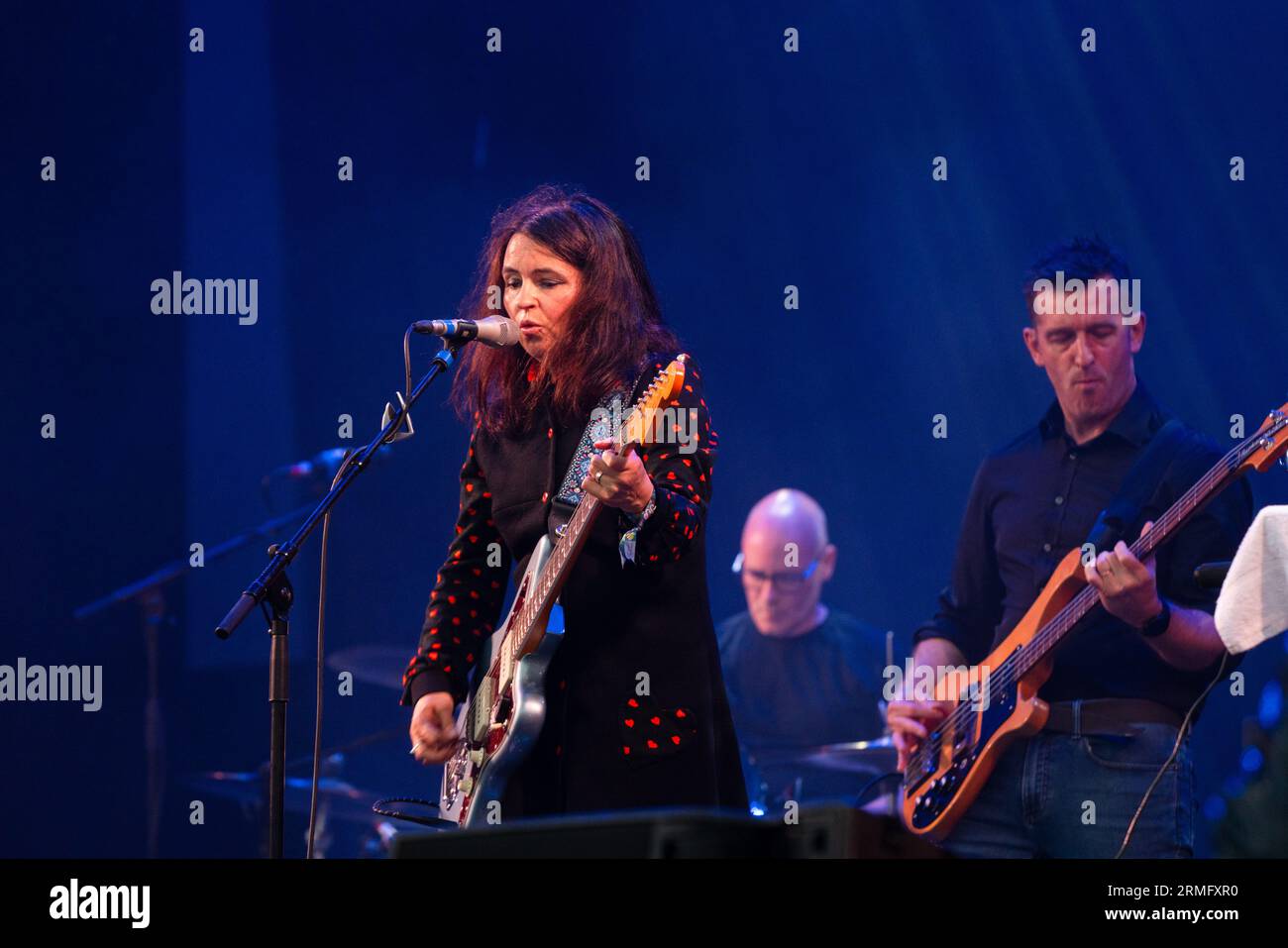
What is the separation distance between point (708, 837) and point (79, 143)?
14.9ft

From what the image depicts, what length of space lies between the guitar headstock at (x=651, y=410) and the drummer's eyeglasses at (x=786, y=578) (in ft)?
7.48

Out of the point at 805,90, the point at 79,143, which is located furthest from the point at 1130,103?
the point at 79,143

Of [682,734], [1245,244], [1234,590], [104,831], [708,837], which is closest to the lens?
[708,837]

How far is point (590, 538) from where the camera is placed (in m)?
2.84

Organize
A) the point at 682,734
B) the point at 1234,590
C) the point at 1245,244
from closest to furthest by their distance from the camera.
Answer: the point at 1234,590, the point at 682,734, the point at 1245,244

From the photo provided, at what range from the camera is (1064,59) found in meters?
4.73

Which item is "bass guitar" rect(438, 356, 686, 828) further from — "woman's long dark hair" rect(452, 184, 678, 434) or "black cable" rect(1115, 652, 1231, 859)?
"black cable" rect(1115, 652, 1231, 859)

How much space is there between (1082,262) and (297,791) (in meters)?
2.85

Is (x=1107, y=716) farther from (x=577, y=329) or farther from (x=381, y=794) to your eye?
(x=381, y=794)

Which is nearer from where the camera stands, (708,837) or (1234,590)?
(708,837)

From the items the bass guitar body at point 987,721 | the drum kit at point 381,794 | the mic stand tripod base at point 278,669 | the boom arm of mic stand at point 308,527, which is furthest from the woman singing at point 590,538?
the drum kit at point 381,794

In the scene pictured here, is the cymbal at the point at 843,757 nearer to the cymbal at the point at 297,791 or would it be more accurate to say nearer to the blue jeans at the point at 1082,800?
the blue jeans at the point at 1082,800

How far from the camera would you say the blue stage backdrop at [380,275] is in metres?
4.87
